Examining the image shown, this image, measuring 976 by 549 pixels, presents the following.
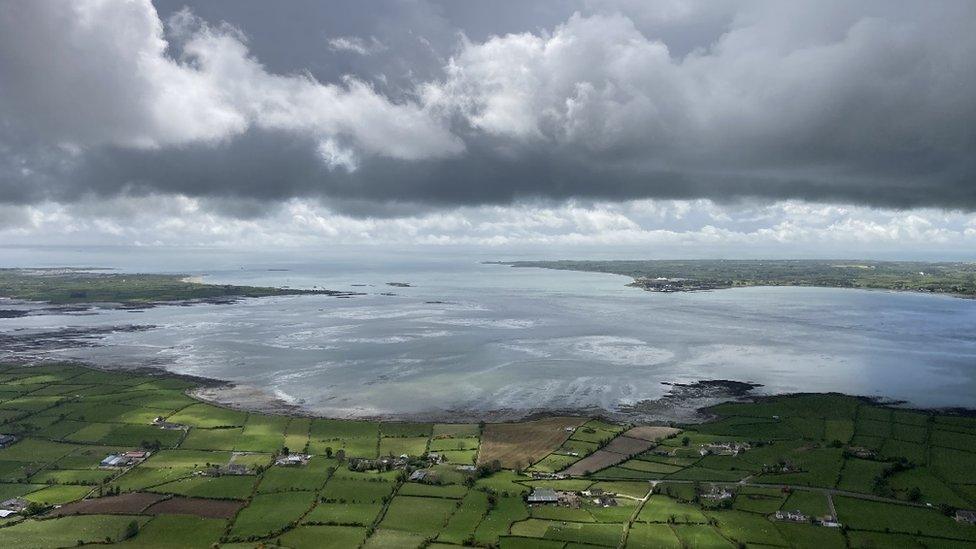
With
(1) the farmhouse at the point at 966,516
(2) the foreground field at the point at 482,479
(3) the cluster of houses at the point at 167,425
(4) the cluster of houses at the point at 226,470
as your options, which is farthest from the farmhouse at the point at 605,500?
(3) the cluster of houses at the point at 167,425

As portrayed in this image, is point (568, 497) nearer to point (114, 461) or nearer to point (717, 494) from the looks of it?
point (717, 494)

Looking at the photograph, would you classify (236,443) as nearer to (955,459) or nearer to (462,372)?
(462,372)

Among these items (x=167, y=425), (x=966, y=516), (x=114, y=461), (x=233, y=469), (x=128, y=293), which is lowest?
(x=966, y=516)

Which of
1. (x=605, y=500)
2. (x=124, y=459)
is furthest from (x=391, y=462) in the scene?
(x=124, y=459)

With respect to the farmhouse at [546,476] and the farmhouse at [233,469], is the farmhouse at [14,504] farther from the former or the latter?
the farmhouse at [546,476]

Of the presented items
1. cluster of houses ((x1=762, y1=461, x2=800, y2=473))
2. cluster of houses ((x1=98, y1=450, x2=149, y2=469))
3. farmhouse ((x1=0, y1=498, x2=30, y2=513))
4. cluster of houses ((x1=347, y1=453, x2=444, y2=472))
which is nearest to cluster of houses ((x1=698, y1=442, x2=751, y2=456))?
cluster of houses ((x1=762, y1=461, x2=800, y2=473))

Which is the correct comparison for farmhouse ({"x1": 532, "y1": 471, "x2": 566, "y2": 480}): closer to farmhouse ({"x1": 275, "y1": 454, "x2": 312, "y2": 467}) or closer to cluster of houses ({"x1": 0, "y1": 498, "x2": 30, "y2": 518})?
farmhouse ({"x1": 275, "y1": 454, "x2": 312, "y2": 467})
